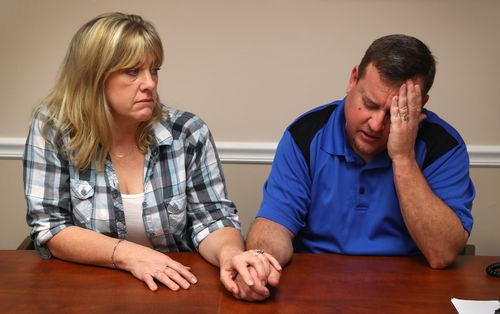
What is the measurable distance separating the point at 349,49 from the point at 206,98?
621 millimetres

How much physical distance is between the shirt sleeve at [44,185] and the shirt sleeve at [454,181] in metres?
1.02

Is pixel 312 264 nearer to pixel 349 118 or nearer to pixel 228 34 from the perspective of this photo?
pixel 349 118

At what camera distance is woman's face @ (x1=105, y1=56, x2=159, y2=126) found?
71.4 inches

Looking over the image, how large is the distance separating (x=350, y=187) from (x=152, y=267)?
2.05 feet

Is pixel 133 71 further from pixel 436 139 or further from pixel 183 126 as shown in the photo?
pixel 436 139

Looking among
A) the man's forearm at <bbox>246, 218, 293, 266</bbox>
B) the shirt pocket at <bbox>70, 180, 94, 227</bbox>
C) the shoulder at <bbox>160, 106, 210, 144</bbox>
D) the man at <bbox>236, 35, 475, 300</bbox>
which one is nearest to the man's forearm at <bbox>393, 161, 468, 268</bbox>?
the man at <bbox>236, 35, 475, 300</bbox>

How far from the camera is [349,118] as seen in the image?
1854mm

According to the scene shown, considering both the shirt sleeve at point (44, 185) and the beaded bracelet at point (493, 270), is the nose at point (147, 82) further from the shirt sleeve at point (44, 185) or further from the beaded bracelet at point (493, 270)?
the beaded bracelet at point (493, 270)

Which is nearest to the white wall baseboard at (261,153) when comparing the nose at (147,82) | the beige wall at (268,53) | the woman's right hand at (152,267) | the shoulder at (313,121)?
the beige wall at (268,53)

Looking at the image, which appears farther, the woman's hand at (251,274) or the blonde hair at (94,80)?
the blonde hair at (94,80)

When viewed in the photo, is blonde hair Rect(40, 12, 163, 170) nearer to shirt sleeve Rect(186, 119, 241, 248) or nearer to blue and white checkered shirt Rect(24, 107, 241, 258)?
blue and white checkered shirt Rect(24, 107, 241, 258)

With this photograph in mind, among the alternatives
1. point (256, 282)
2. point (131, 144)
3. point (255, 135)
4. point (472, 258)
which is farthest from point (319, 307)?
point (255, 135)

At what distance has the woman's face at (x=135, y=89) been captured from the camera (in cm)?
181

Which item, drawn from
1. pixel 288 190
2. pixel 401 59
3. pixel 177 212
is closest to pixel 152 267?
pixel 177 212
